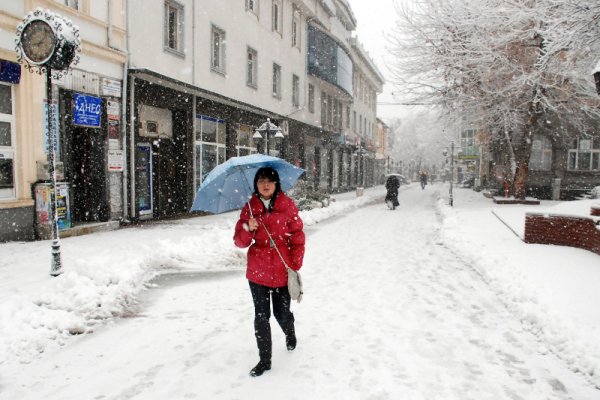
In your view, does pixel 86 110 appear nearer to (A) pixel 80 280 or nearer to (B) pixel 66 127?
(B) pixel 66 127

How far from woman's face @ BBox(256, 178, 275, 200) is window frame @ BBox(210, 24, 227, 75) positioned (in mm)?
14619

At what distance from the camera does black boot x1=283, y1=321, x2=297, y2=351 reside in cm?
427

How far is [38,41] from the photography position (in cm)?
664

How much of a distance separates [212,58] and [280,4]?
28.5 ft

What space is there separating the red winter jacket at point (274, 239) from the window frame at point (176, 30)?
1244cm

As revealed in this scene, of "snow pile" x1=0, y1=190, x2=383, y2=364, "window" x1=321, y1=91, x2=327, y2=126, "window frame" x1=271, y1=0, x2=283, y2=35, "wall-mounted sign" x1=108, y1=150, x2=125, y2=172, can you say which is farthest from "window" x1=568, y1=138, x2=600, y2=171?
"wall-mounted sign" x1=108, y1=150, x2=125, y2=172

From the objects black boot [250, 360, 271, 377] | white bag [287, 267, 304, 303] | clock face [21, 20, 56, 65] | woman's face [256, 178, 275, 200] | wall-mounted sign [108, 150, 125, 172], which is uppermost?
clock face [21, 20, 56, 65]

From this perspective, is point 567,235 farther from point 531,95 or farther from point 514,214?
point 531,95

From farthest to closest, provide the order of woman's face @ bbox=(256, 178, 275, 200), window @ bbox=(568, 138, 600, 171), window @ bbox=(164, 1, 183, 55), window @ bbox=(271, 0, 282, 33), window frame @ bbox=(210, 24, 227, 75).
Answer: window @ bbox=(568, 138, 600, 171) < window @ bbox=(271, 0, 282, 33) < window frame @ bbox=(210, 24, 227, 75) < window @ bbox=(164, 1, 183, 55) < woman's face @ bbox=(256, 178, 275, 200)

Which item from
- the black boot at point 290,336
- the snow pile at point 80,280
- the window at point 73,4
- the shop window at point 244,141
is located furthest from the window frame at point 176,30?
the black boot at point 290,336

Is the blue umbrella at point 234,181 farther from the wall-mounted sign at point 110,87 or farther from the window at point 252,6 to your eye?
the window at point 252,6

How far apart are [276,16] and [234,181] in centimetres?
2211

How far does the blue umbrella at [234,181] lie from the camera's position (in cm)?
404

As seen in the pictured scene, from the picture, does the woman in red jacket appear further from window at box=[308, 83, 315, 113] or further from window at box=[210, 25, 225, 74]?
window at box=[308, 83, 315, 113]
